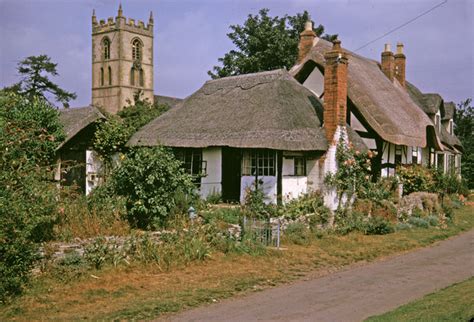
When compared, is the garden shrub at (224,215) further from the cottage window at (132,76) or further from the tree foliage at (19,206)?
the cottage window at (132,76)

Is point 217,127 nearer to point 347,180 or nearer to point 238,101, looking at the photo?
point 238,101

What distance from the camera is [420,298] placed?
9.05m

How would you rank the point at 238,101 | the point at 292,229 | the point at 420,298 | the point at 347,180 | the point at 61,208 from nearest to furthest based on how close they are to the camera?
the point at 420,298 < the point at 61,208 < the point at 292,229 < the point at 347,180 < the point at 238,101

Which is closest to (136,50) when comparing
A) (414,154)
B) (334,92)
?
(414,154)

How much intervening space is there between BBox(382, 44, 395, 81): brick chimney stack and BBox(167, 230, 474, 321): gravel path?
17.0 meters

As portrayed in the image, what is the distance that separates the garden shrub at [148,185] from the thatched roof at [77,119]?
6.75m

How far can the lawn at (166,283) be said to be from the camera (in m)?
8.22

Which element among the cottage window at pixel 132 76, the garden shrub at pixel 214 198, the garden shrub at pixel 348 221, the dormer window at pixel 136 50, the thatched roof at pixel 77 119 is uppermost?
the dormer window at pixel 136 50

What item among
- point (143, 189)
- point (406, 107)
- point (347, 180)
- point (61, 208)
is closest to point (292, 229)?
point (347, 180)

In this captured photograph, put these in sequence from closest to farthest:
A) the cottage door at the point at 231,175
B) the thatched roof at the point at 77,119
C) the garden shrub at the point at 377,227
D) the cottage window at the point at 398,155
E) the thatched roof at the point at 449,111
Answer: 1. the garden shrub at the point at 377,227
2. the thatched roof at the point at 77,119
3. the cottage door at the point at 231,175
4. the cottage window at the point at 398,155
5. the thatched roof at the point at 449,111

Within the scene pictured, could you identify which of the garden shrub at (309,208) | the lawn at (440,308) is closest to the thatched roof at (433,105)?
the garden shrub at (309,208)

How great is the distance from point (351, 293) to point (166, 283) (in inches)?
138

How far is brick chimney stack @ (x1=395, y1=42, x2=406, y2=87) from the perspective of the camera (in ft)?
97.6

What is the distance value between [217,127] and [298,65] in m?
6.15
